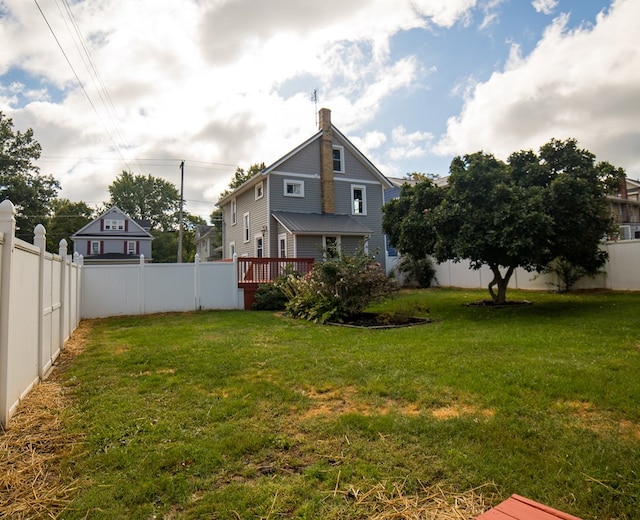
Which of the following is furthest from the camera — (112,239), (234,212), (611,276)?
(112,239)

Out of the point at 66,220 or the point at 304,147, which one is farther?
the point at 66,220

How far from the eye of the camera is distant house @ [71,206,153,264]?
3441 cm

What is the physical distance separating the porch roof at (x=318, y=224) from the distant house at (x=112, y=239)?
21.5 metres

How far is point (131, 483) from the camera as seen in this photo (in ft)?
7.65

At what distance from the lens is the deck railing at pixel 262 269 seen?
13.3 m

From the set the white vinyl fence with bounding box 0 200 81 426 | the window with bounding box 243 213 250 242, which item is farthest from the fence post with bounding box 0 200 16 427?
the window with bounding box 243 213 250 242

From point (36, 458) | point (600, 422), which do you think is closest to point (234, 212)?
point (36, 458)

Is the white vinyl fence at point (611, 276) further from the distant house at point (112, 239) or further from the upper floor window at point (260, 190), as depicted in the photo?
the distant house at point (112, 239)

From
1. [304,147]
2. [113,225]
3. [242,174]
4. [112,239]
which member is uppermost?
[242,174]

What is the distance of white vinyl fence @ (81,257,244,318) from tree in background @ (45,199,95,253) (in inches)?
1434

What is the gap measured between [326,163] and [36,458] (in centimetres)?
1807

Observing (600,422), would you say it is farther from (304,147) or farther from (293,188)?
(304,147)

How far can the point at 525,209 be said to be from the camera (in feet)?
28.1

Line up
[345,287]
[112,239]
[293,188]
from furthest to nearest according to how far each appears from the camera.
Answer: [112,239] < [293,188] < [345,287]
